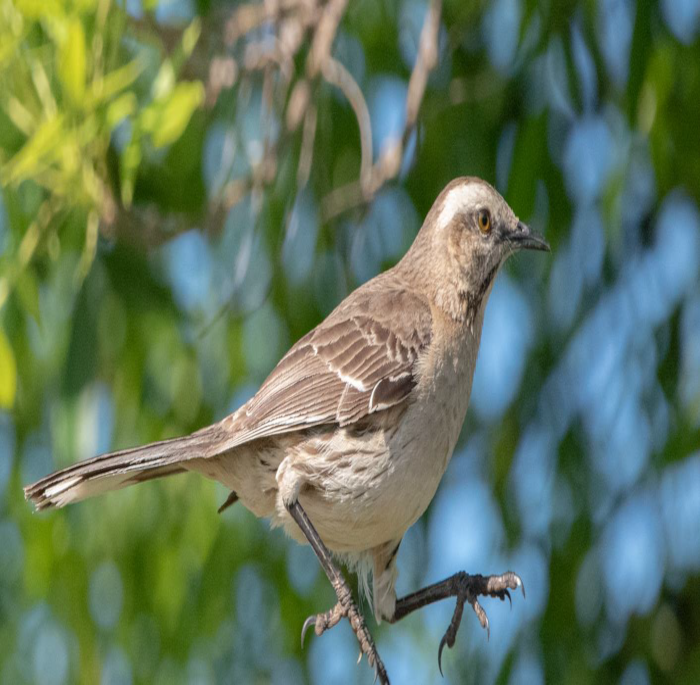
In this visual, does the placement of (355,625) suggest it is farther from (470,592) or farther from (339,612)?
(470,592)

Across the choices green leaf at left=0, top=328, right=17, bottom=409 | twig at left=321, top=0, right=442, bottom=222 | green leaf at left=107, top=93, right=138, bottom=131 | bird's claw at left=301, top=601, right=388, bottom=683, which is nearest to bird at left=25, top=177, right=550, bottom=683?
bird's claw at left=301, top=601, right=388, bottom=683

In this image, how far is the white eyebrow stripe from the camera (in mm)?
3781

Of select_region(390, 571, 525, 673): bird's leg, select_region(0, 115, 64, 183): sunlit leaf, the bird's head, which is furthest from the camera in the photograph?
the bird's head

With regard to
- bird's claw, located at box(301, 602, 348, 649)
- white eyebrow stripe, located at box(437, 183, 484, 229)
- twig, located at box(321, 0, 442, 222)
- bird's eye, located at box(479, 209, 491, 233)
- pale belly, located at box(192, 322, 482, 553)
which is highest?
twig, located at box(321, 0, 442, 222)

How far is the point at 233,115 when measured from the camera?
187 inches

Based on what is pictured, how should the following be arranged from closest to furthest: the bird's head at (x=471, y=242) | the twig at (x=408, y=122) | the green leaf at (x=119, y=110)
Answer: the green leaf at (x=119, y=110), the bird's head at (x=471, y=242), the twig at (x=408, y=122)

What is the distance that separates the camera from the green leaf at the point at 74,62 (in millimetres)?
3432

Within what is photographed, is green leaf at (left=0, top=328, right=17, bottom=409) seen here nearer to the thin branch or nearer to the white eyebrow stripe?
the white eyebrow stripe

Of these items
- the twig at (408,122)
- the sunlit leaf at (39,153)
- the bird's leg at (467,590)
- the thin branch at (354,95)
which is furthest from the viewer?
the thin branch at (354,95)

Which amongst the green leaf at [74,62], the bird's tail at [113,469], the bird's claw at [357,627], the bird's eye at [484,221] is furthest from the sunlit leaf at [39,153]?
the bird's claw at [357,627]

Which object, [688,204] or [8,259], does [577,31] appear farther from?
[8,259]

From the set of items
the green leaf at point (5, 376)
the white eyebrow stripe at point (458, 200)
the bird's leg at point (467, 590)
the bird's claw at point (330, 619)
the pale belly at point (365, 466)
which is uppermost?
the green leaf at point (5, 376)

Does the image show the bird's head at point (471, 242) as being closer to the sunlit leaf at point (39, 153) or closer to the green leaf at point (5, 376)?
the sunlit leaf at point (39, 153)

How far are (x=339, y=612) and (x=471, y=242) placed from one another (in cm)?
125
